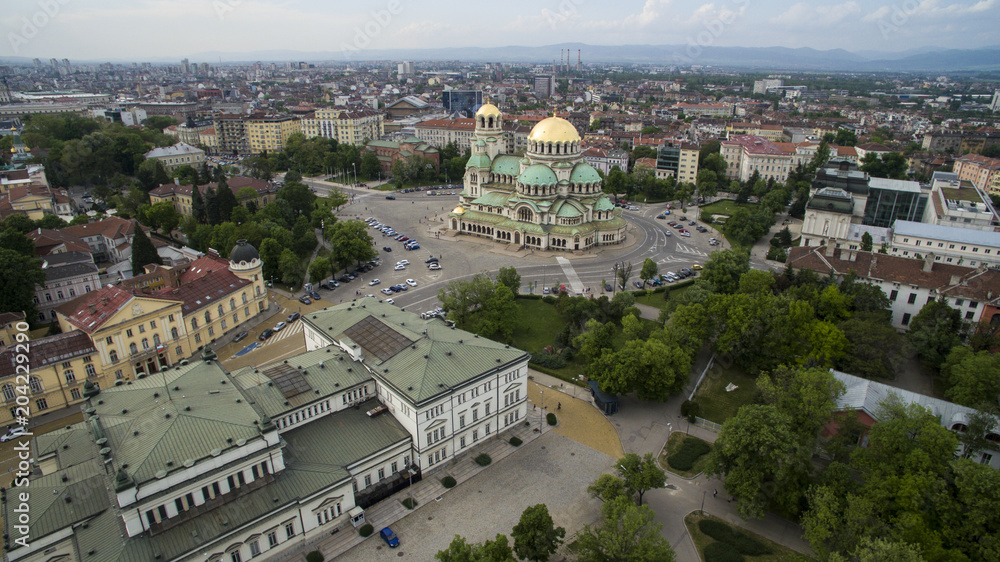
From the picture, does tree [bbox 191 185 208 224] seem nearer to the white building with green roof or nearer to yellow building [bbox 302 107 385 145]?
the white building with green roof

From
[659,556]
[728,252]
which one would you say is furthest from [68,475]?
[728,252]

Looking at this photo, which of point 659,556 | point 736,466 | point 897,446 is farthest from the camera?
point 736,466

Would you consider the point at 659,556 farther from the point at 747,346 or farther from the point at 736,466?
the point at 747,346

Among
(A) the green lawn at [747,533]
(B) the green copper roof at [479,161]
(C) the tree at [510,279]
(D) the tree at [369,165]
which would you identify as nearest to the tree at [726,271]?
(C) the tree at [510,279]

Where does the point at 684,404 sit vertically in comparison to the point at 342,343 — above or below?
below

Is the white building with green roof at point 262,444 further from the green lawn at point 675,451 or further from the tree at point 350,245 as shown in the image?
the tree at point 350,245

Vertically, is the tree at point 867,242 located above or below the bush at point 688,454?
above
